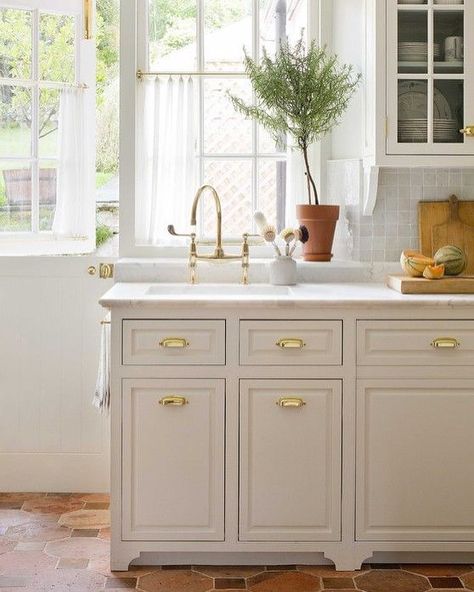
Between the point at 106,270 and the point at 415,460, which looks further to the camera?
the point at 106,270

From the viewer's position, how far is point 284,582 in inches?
124

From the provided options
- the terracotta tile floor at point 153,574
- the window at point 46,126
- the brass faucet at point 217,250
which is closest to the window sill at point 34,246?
the window at point 46,126

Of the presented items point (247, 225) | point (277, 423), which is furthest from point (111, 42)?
point (277, 423)

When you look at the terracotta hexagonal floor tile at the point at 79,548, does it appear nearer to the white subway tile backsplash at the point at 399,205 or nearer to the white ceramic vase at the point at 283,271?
the white ceramic vase at the point at 283,271

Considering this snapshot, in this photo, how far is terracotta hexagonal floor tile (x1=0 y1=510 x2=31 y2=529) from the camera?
144 inches

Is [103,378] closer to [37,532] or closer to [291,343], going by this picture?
[37,532]

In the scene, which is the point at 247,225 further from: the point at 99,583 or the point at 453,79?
the point at 99,583

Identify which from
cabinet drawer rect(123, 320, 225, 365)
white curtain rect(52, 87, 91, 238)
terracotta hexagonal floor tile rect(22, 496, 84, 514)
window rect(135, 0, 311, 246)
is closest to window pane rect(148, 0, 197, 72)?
window rect(135, 0, 311, 246)

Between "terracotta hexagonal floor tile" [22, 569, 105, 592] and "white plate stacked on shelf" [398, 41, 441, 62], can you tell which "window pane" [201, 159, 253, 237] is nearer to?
A: "white plate stacked on shelf" [398, 41, 441, 62]

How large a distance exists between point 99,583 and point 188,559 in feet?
1.09

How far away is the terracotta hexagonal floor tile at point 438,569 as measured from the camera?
3.24 m

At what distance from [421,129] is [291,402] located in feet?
3.63

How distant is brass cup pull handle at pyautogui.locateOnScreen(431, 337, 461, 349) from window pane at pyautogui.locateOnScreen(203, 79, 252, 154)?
127cm

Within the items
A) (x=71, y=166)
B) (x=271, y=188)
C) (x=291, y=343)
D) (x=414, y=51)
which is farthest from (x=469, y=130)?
(x=71, y=166)
